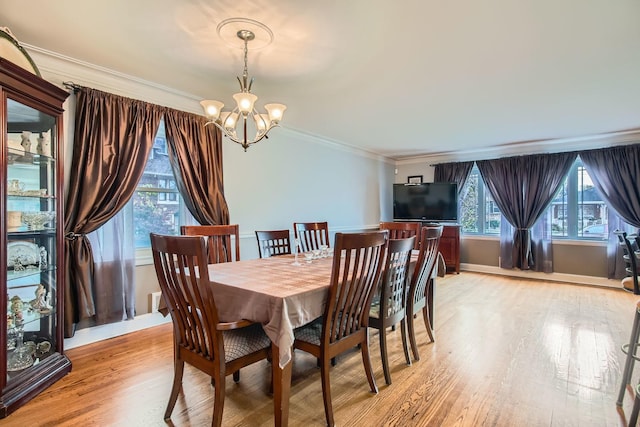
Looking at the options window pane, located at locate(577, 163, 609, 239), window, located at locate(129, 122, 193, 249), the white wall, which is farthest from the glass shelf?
window pane, located at locate(577, 163, 609, 239)

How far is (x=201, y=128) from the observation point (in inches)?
135

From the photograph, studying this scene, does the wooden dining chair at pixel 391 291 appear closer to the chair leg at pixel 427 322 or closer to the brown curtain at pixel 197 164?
the chair leg at pixel 427 322

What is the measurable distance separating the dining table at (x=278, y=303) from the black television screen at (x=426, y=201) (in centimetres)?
456

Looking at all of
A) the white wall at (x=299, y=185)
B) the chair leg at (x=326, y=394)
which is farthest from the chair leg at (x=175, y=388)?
the white wall at (x=299, y=185)

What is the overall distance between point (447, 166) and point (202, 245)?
587 centimetres

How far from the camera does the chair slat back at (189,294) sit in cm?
147

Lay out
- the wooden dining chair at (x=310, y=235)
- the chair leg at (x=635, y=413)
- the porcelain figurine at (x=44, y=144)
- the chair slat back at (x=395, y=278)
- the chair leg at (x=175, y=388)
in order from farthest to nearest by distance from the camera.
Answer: the wooden dining chair at (x=310, y=235) → the porcelain figurine at (x=44, y=144) → the chair slat back at (x=395, y=278) → the chair leg at (x=175, y=388) → the chair leg at (x=635, y=413)

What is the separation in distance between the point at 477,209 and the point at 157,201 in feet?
18.2

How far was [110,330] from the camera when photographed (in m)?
2.91

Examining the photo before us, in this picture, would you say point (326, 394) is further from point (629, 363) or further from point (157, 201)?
point (157, 201)

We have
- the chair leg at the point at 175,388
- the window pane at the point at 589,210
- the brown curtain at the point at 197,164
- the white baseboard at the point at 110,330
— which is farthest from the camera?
the window pane at the point at 589,210

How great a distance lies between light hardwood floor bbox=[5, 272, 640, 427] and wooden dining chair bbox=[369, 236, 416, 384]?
13.4 inches

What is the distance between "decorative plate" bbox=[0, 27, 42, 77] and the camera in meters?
1.91

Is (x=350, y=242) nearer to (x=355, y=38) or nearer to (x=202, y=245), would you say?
(x=202, y=245)
